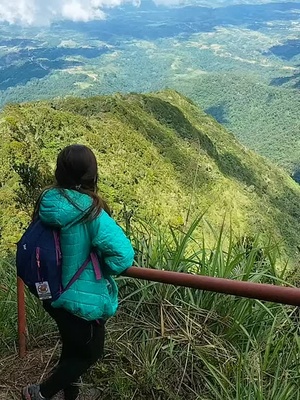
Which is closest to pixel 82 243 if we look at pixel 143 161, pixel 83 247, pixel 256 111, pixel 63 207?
pixel 83 247

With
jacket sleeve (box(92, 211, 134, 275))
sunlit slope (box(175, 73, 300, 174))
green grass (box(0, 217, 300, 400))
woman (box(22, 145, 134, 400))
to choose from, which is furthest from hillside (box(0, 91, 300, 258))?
sunlit slope (box(175, 73, 300, 174))

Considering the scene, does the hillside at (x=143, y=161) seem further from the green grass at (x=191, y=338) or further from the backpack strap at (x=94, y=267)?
the backpack strap at (x=94, y=267)

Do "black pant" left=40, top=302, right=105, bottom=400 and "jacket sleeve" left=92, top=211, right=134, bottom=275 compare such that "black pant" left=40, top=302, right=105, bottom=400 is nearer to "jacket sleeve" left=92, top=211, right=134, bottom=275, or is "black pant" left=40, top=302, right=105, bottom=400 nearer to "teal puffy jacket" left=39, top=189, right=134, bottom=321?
"teal puffy jacket" left=39, top=189, right=134, bottom=321

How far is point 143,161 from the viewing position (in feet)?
106

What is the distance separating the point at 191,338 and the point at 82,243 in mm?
635

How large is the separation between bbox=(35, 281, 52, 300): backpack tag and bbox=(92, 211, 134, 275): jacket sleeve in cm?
22

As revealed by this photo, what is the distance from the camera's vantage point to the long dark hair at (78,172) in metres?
1.74

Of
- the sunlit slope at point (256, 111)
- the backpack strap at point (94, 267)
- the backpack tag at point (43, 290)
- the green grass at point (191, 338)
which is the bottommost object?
the sunlit slope at point (256, 111)

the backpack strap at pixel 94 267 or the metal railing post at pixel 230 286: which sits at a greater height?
the metal railing post at pixel 230 286

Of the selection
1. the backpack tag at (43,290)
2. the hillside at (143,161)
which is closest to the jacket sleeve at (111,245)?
the backpack tag at (43,290)

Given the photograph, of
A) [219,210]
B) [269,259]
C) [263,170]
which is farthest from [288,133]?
[269,259]

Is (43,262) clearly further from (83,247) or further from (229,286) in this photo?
(229,286)

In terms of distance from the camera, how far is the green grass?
1762 millimetres

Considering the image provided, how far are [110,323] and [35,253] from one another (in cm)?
69
